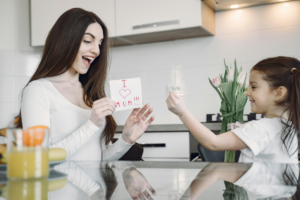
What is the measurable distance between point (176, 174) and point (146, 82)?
2.26 meters

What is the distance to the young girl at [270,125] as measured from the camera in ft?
3.99

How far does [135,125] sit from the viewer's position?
149 cm

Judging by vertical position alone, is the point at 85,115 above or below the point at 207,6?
below

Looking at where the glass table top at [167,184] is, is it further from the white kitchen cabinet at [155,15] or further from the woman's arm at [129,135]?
the white kitchen cabinet at [155,15]

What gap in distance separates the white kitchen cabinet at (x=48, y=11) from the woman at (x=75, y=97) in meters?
1.24

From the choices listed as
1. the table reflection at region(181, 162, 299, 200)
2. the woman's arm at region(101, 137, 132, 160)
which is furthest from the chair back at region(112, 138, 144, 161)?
the table reflection at region(181, 162, 299, 200)

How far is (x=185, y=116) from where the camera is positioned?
1.26 m

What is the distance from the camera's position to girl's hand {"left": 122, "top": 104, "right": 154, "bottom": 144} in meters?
1.43

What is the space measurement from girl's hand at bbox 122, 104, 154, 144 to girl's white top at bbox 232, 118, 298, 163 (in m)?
0.42

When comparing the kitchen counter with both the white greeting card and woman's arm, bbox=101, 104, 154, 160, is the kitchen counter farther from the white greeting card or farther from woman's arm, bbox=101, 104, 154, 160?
the white greeting card

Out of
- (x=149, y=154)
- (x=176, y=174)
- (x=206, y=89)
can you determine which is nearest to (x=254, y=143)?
(x=176, y=174)

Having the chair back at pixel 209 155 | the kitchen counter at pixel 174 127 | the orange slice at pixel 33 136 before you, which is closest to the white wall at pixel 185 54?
the kitchen counter at pixel 174 127

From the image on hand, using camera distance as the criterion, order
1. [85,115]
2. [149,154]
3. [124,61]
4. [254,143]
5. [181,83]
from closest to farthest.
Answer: [254,143]
[85,115]
[149,154]
[181,83]
[124,61]

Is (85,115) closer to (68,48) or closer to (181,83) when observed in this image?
(68,48)
